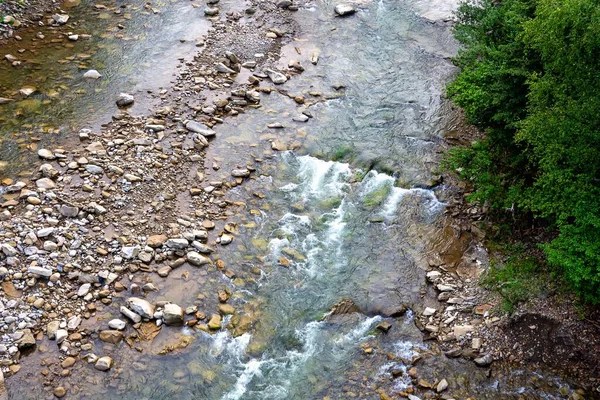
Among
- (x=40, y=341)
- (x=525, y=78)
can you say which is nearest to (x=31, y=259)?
(x=40, y=341)

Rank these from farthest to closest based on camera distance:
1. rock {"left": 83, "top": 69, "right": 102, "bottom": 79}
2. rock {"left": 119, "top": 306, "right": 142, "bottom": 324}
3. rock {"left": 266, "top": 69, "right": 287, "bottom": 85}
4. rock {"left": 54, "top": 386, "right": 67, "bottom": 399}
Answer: rock {"left": 266, "top": 69, "right": 287, "bottom": 85} < rock {"left": 83, "top": 69, "right": 102, "bottom": 79} < rock {"left": 119, "top": 306, "right": 142, "bottom": 324} < rock {"left": 54, "top": 386, "right": 67, "bottom": 399}

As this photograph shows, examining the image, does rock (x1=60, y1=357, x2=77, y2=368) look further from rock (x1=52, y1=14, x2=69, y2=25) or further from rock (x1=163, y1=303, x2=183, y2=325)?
rock (x1=52, y1=14, x2=69, y2=25)

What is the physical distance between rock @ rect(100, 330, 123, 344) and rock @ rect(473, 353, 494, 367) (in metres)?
6.26

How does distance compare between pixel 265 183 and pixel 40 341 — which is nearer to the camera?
pixel 40 341

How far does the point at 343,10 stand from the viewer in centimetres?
1969

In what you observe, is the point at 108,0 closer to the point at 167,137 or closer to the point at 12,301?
the point at 167,137

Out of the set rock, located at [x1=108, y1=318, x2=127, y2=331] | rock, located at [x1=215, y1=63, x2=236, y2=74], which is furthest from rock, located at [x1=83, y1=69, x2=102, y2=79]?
rock, located at [x1=108, y1=318, x2=127, y2=331]

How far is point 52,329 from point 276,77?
371 inches

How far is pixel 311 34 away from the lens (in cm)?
1884

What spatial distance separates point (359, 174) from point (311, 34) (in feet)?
22.2

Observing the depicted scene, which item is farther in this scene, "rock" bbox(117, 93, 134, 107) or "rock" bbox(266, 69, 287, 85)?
"rock" bbox(266, 69, 287, 85)

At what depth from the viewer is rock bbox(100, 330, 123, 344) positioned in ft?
33.6

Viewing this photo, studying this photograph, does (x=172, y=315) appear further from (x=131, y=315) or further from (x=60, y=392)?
(x=60, y=392)

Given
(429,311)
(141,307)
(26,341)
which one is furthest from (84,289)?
(429,311)
